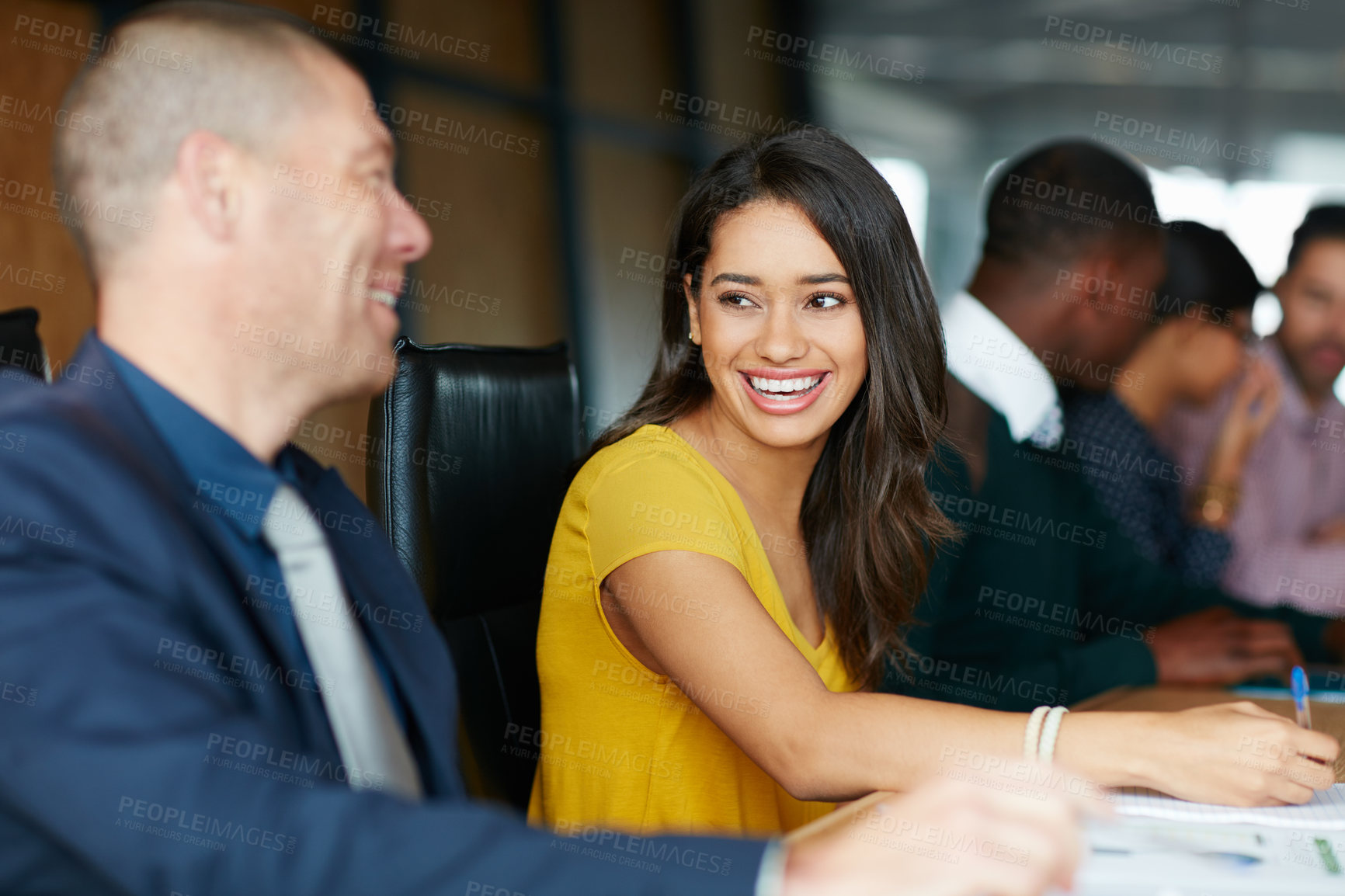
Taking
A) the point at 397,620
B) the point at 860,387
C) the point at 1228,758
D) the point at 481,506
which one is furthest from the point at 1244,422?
the point at 397,620

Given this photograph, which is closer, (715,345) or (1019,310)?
(715,345)

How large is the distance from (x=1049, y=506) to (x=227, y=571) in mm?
1884

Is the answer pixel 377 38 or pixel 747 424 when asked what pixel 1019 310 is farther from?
pixel 377 38

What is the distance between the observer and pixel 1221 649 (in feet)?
7.51

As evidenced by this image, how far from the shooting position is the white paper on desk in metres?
1.09

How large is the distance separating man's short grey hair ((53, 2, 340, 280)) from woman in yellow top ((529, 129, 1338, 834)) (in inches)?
→ 27.6

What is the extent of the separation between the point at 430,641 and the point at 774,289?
2.57 ft

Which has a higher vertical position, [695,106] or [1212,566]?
[695,106]

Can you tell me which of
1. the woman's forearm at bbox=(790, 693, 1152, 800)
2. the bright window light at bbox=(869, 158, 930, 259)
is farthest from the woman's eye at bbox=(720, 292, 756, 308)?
the bright window light at bbox=(869, 158, 930, 259)

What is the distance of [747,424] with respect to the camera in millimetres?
1595

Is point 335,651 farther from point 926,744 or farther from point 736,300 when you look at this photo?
point 736,300

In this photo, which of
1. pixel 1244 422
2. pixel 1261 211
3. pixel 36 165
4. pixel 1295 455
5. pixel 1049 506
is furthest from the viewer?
pixel 1261 211

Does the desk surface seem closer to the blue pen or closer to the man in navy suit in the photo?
the blue pen

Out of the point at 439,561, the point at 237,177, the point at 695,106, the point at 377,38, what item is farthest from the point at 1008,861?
the point at 695,106
